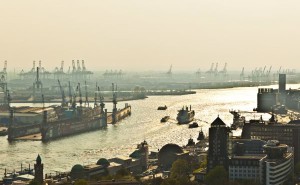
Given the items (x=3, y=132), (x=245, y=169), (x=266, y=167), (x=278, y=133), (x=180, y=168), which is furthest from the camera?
(x=3, y=132)

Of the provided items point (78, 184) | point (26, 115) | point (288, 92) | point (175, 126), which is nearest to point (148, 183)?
point (78, 184)

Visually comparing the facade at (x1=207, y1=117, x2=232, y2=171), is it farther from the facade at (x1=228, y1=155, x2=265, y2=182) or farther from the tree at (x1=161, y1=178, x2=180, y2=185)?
the tree at (x1=161, y1=178, x2=180, y2=185)

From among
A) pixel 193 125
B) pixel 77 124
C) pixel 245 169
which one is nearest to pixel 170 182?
pixel 245 169

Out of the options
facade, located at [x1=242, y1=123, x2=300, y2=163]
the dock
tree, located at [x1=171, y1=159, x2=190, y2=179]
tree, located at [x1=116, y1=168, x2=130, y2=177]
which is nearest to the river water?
the dock

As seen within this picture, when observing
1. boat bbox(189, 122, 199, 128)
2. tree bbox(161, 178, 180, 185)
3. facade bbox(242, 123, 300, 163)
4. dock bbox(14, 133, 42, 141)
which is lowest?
dock bbox(14, 133, 42, 141)

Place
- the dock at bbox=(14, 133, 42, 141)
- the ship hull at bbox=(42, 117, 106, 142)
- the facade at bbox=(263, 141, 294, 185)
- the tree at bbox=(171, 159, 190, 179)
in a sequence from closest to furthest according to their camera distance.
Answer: the facade at bbox=(263, 141, 294, 185) < the tree at bbox=(171, 159, 190, 179) < the dock at bbox=(14, 133, 42, 141) < the ship hull at bbox=(42, 117, 106, 142)

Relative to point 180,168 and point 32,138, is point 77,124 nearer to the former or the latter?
point 32,138

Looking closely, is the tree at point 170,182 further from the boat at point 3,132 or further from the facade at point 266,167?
the boat at point 3,132
